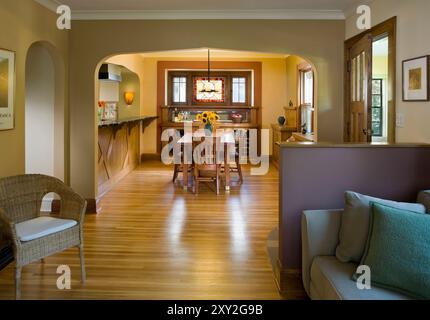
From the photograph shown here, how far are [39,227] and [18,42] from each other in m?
2.04

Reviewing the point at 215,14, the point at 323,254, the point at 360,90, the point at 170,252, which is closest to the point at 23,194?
the point at 170,252

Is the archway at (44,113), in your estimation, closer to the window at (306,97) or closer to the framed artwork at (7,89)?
the framed artwork at (7,89)

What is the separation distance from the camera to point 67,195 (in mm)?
3549

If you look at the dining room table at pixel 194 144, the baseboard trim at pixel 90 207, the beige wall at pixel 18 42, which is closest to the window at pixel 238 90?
the dining room table at pixel 194 144

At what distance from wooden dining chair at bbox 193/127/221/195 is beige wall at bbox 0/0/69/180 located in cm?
298

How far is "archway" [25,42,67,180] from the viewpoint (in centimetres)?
556

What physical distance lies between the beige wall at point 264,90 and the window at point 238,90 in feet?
1.74

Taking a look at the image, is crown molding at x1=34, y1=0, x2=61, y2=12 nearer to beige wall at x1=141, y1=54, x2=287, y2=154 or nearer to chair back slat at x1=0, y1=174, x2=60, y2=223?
chair back slat at x1=0, y1=174, x2=60, y2=223

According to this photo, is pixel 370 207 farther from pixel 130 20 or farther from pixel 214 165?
pixel 214 165

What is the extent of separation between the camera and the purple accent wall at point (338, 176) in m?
3.24

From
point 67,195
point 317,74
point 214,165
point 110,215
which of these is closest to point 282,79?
point 214,165

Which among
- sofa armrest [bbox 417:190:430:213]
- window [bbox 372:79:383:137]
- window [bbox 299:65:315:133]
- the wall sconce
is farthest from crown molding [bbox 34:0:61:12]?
window [bbox 372:79:383:137]

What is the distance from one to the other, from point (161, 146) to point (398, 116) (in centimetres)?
728

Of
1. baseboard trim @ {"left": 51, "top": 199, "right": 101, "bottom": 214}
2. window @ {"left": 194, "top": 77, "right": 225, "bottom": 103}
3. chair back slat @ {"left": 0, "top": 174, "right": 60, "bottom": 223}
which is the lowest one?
baseboard trim @ {"left": 51, "top": 199, "right": 101, "bottom": 214}
